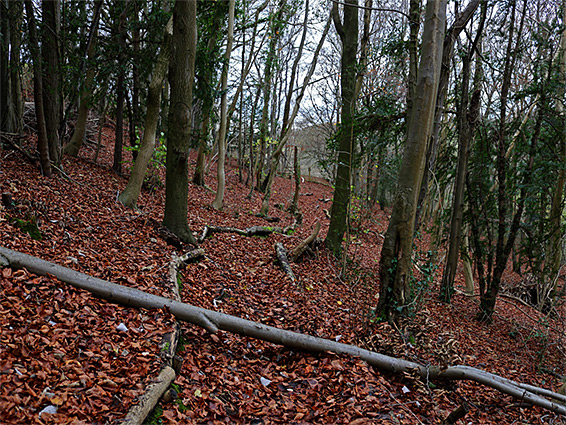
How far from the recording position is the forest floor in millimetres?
2457

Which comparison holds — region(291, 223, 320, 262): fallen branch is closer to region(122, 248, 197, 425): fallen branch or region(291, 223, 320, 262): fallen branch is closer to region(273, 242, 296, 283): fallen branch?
region(273, 242, 296, 283): fallen branch

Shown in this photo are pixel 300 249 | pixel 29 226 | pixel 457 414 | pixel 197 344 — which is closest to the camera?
pixel 457 414

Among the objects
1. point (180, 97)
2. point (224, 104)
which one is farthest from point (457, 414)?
point (224, 104)

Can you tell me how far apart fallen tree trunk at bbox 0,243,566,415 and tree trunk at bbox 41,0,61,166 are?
4.51 meters

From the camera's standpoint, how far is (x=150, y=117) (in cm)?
774

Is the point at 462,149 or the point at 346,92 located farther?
the point at 346,92

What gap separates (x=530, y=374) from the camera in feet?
19.0

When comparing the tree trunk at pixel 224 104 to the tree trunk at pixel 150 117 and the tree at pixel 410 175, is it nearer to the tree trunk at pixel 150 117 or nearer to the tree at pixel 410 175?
the tree trunk at pixel 150 117

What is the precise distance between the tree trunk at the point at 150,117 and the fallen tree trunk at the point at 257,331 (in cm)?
438

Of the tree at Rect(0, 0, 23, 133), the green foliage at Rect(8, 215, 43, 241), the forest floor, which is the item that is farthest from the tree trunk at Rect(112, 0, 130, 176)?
the green foliage at Rect(8, 215, 43, 241)

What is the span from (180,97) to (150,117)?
218cm

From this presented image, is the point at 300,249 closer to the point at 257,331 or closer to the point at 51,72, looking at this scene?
the point at 257,331

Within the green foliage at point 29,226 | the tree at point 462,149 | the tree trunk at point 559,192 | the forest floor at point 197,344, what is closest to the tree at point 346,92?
the forest floor at point 197,344

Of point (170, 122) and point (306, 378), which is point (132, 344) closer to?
point (306, 378)
